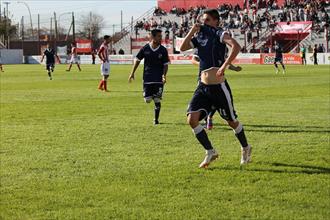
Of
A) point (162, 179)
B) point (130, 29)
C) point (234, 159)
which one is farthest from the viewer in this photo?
point (130, 29)

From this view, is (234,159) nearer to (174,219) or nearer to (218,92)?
(218,92)

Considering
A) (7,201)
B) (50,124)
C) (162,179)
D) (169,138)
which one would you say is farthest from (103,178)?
(50,124)

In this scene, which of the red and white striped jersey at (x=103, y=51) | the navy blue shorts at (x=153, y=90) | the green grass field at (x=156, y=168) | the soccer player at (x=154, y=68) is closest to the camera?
the green grass field at (x=156, y=168)

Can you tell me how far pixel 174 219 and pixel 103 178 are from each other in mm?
2146

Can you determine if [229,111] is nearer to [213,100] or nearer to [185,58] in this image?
[213,100]

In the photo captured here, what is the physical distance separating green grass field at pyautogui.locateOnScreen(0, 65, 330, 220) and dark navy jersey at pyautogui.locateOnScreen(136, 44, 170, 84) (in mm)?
1020

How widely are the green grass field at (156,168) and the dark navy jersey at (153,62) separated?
3.34ft

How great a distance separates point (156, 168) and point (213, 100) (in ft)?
4.09

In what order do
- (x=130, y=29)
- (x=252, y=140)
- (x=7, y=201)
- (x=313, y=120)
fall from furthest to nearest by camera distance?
(x=130, y=29) < (x=313, y=120) < (x=252, y=140) < (x=7, y=201)

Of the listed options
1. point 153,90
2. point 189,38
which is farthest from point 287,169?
point 153,90

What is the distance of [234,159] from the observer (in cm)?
934

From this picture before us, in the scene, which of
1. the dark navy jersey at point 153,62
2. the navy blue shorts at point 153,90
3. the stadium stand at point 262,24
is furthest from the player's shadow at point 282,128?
the stadium stand at point 262,24

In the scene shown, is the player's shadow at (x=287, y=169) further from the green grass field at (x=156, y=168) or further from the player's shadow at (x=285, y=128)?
the player's shadow at (x=285, y=128)

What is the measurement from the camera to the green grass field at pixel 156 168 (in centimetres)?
653
